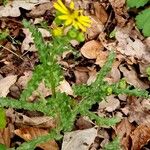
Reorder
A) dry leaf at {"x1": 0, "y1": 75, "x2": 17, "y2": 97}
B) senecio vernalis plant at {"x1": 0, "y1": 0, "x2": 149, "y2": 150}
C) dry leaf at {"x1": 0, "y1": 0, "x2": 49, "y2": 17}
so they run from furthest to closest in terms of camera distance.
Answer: dry leaf at {"x1": 0, "y1": 0, "x2": 49, "y2": 17}
dry leaf at {"x1": 0, "y1": 75, "x2": 17, "y2": 97}
senecio vernalis plant at {"x1": 0, "y1": 0, "x2": 149, "y2": 150}

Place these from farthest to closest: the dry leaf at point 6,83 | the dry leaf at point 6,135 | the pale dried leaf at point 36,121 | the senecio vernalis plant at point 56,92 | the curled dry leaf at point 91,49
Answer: the curled dry leaf at point 91,49
the dry leaf at point 6,83
the pale dried leaf at point 36,121
the dry leaf at point 6,135
the senecio vernalis plant at point 56,92

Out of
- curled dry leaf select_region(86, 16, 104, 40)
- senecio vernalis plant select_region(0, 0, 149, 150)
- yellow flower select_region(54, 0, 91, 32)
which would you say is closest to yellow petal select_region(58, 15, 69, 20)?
yellow flower select_region(54, 0, 91, 32)

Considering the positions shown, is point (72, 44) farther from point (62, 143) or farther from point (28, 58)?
point (62, 143)

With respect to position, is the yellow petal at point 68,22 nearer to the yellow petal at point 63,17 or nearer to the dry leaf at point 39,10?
the yellow petal at point 63,17

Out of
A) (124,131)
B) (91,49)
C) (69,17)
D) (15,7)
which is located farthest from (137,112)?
(15,7)

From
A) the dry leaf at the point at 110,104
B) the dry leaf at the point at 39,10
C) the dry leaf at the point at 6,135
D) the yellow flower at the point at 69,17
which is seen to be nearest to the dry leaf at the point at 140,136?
the dry leaf at the point at 110,104

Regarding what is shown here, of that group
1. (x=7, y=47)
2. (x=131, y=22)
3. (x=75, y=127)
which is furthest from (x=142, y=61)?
(x=7, y=47)

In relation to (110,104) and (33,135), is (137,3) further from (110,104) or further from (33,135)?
(33,135)

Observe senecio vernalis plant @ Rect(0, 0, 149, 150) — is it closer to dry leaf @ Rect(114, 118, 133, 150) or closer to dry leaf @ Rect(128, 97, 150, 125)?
dry leaf @ Rect(114, 118, 133, 150)
